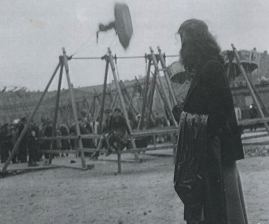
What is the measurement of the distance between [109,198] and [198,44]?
437 cm

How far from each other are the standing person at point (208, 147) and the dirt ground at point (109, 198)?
6.64 feet

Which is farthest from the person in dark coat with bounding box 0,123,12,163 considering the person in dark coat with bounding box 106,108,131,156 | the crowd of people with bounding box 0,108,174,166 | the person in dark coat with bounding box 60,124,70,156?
the person in dark coat with bounding box 106,108,131,156

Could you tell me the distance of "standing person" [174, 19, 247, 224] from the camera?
266 cm

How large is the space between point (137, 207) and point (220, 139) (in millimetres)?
3315

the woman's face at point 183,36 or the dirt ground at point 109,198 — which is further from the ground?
the woman's face at point 183,36

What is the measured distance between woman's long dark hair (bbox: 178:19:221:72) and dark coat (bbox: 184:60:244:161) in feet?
0.26

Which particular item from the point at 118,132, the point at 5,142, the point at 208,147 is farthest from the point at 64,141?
the point at 208,147

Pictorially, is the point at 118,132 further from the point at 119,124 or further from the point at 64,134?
the point at 64,134

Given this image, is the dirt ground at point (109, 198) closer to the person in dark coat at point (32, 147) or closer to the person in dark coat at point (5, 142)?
the person in dark coat at point (32, 147)

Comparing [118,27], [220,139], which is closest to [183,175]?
[220,139]

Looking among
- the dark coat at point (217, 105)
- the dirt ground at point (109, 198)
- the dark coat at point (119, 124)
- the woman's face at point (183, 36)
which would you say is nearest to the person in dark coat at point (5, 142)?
the dirt ground at point (109, 198)

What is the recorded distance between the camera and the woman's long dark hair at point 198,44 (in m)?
2.82

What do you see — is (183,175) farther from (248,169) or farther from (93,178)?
(93,178)

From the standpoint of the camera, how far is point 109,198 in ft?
21.8
